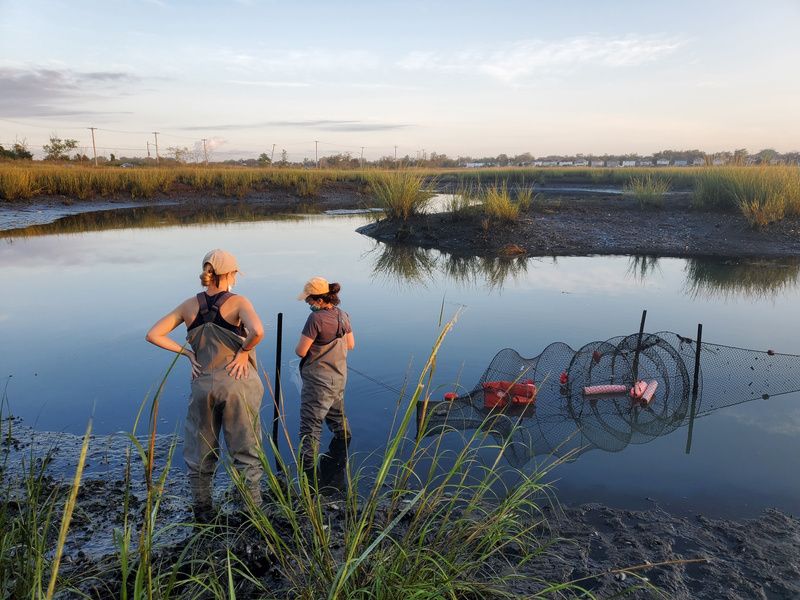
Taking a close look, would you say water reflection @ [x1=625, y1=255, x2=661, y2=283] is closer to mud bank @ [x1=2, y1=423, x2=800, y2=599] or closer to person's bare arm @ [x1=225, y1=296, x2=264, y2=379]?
mud bank @ [x1=2, y1=423, x2=800, y2=599]

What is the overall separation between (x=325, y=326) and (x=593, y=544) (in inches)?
94.0

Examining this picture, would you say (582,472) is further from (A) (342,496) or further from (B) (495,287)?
(B) (495,287)

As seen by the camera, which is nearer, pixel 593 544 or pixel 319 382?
pixel 593 544

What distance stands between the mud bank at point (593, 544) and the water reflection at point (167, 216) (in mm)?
15861

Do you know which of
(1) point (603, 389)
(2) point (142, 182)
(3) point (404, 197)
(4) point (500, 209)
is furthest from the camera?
(2) point (142, 182)

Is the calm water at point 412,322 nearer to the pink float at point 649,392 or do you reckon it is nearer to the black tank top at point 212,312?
the pink float at point 649,392

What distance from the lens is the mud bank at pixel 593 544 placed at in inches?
126

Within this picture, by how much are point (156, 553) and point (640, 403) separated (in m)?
4.38

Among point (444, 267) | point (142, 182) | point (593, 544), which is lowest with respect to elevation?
point (593, 544)

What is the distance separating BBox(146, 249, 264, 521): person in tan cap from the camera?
12.0 feet

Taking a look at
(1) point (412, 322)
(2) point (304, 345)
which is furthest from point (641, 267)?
(2) point (304, 345)

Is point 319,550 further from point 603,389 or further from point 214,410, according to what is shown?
point 603,389

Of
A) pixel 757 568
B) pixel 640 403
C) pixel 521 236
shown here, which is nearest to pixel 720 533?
pixel 757 568

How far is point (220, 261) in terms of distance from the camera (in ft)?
12.0
